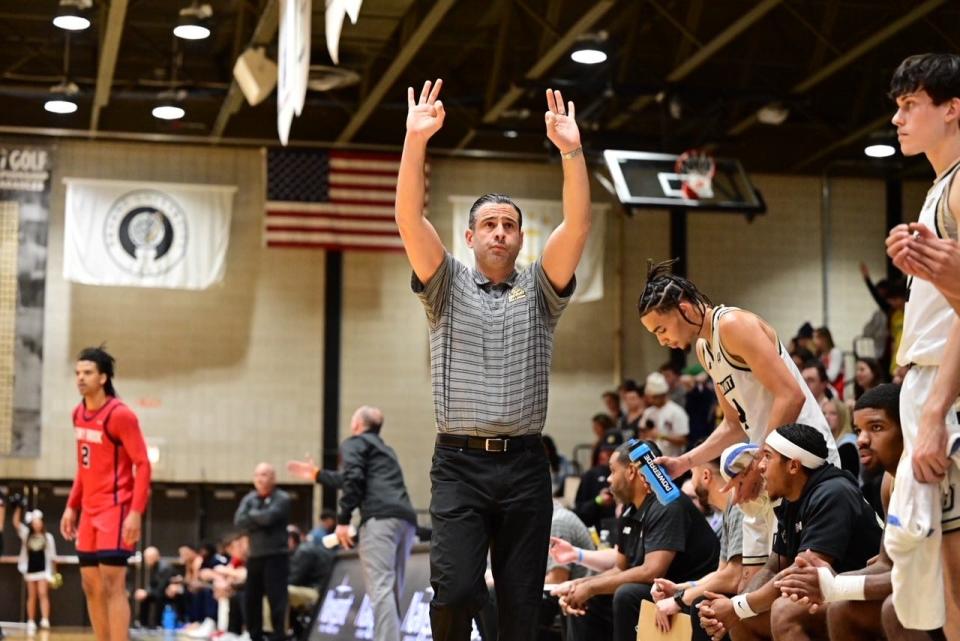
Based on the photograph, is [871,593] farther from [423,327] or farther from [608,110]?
[423,327]

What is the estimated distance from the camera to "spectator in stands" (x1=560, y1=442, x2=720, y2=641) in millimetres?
6383

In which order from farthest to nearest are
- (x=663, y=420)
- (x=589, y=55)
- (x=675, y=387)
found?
(x=675, y=387) < (x=663, y=420) < (x=589, y=55)

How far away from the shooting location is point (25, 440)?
17.5 metres

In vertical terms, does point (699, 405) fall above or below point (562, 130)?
below

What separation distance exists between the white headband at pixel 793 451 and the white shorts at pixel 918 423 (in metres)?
1.30

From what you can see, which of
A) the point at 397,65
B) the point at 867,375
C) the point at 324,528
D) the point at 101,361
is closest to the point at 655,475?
the point at 101,361

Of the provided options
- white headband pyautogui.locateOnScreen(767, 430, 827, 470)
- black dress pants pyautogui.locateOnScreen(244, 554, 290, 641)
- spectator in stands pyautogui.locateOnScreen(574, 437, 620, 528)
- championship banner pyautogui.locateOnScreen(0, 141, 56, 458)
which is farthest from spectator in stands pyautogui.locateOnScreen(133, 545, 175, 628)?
white headband pyautogui.locateOnScreen(767, 430, 827, 470)

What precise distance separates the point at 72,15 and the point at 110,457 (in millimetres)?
7347

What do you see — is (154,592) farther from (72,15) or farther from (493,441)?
(493,441)

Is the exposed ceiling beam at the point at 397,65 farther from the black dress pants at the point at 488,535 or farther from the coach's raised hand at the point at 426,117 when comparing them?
the black dress pants at the point at 488,535

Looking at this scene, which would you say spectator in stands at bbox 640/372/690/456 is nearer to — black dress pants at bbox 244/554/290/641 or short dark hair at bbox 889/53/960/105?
black dress pants at bbox 244/554/290/641

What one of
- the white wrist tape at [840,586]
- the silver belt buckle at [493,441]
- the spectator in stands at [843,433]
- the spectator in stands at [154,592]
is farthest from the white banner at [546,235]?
the white wrist tape at [840,586]

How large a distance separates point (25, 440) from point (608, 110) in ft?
28.4

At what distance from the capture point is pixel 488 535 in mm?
4492
